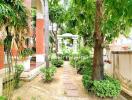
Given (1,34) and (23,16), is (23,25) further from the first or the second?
(1,34)

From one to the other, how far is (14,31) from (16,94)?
300 centimetres

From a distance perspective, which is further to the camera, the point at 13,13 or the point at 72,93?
the point at 72,93

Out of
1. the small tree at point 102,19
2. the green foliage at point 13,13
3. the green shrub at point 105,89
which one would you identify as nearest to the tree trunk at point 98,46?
the small tree at point 102,19

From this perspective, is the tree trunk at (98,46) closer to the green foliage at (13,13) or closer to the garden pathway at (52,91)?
the garden pathway at (52,91)

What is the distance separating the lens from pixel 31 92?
1021cm

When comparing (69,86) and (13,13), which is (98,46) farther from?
(13,13)

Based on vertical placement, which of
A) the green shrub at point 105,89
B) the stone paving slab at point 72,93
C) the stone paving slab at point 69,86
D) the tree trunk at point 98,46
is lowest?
the stone paving slab at point 72,93

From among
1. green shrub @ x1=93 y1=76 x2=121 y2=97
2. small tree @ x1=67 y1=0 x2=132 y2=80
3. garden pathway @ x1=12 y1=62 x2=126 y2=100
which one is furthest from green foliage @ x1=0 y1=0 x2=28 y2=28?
green shrub @ x1=93 y1=76 x2=121 y2=97

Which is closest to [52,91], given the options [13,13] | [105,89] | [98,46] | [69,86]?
[69,86]

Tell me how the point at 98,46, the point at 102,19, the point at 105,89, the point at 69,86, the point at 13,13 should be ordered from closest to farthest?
the point at 13,13
the point at 105,89
the point at 102,19
the point at 98,46
the point at 69,86

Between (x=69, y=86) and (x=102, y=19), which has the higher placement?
(x=102, y=19)

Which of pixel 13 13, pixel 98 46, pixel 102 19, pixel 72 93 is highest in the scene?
pixel 102 19

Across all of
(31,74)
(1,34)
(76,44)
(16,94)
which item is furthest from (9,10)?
(76,44)

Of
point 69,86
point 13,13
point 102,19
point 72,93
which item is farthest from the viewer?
point 69,86
